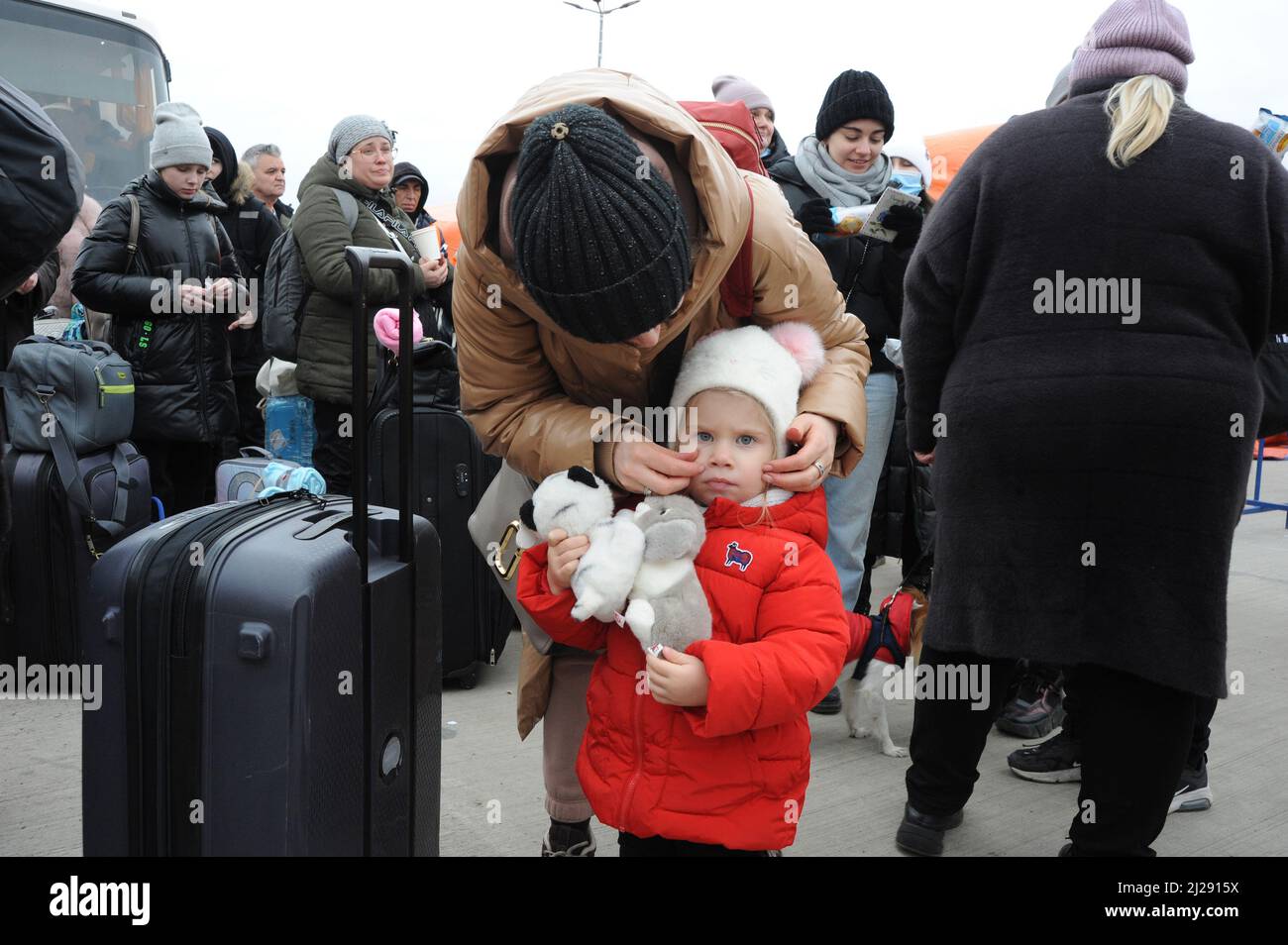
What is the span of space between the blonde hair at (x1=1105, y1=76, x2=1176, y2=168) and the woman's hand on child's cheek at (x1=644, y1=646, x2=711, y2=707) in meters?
1.22

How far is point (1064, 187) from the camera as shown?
2.10m

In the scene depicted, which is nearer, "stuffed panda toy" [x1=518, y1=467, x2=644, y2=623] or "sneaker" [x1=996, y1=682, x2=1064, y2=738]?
"stuffed panda toy" [x1=518, y1=467, x2=644, y2=623]

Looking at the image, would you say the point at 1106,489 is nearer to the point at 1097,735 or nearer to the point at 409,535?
the point at 1097,735

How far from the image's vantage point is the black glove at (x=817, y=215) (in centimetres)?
354

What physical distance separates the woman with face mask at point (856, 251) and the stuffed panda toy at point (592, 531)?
74.5 inches

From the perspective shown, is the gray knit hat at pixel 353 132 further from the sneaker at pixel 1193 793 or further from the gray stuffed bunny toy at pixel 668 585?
the sneaker at pixel 1193 793

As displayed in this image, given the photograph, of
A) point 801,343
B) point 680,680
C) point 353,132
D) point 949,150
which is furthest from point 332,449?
point 949,150

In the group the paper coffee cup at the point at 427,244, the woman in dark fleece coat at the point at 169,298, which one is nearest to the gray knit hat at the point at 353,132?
the paper coffee cup at the point at 427,244

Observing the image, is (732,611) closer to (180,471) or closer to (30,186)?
(30,186)

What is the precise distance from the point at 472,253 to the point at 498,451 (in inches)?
17.3

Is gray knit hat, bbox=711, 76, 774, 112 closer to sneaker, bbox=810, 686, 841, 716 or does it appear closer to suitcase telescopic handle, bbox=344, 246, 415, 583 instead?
sneaker, bbox=810, 686, 841, 716

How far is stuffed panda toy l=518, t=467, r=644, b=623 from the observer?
5.49 feet

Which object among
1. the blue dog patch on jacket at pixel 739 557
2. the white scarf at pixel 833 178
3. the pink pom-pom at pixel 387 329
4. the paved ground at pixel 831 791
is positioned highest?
the white scarf at pixel 833 178

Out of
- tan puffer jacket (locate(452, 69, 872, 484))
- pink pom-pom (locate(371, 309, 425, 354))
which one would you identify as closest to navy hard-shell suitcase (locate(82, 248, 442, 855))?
tan puffer jacket (locate(452, 69, 872, 484))
